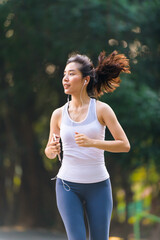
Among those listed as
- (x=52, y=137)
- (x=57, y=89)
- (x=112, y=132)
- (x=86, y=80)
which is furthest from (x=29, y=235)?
(x=112, y=132)

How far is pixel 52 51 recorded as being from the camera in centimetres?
1080

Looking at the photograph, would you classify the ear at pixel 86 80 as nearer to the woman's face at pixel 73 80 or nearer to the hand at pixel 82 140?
the woman's face at pixel 73 80

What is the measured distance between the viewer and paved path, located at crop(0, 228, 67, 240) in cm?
1265

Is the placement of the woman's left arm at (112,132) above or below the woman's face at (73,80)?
below

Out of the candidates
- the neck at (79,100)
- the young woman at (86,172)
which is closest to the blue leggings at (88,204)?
the young woman at (86,172)

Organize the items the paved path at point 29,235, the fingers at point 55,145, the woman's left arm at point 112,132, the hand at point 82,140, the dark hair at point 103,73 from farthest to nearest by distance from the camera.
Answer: the paved path at point 29,235 < the dark hair at point 103,73 < the fingers at point 55,145 < the woman's left arm at point 112,132 < the hand at point 82,140

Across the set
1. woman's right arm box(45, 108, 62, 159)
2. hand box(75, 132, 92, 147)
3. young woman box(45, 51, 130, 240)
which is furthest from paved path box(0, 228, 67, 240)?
hand box(75, 132, 92, 147)

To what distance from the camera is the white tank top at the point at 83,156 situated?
311cm

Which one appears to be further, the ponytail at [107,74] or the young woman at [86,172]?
the ponytail at [107,74]

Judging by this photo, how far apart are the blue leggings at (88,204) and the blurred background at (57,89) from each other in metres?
3.56

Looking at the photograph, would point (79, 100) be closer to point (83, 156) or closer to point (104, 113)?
point (104, 113)

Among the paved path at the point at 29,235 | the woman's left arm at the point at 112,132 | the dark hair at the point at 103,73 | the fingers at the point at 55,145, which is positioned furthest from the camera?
the paved path at the point at 29,235

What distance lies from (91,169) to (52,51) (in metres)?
7.96

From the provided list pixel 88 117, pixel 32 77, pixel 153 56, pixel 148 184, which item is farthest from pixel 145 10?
pixel 88 117
